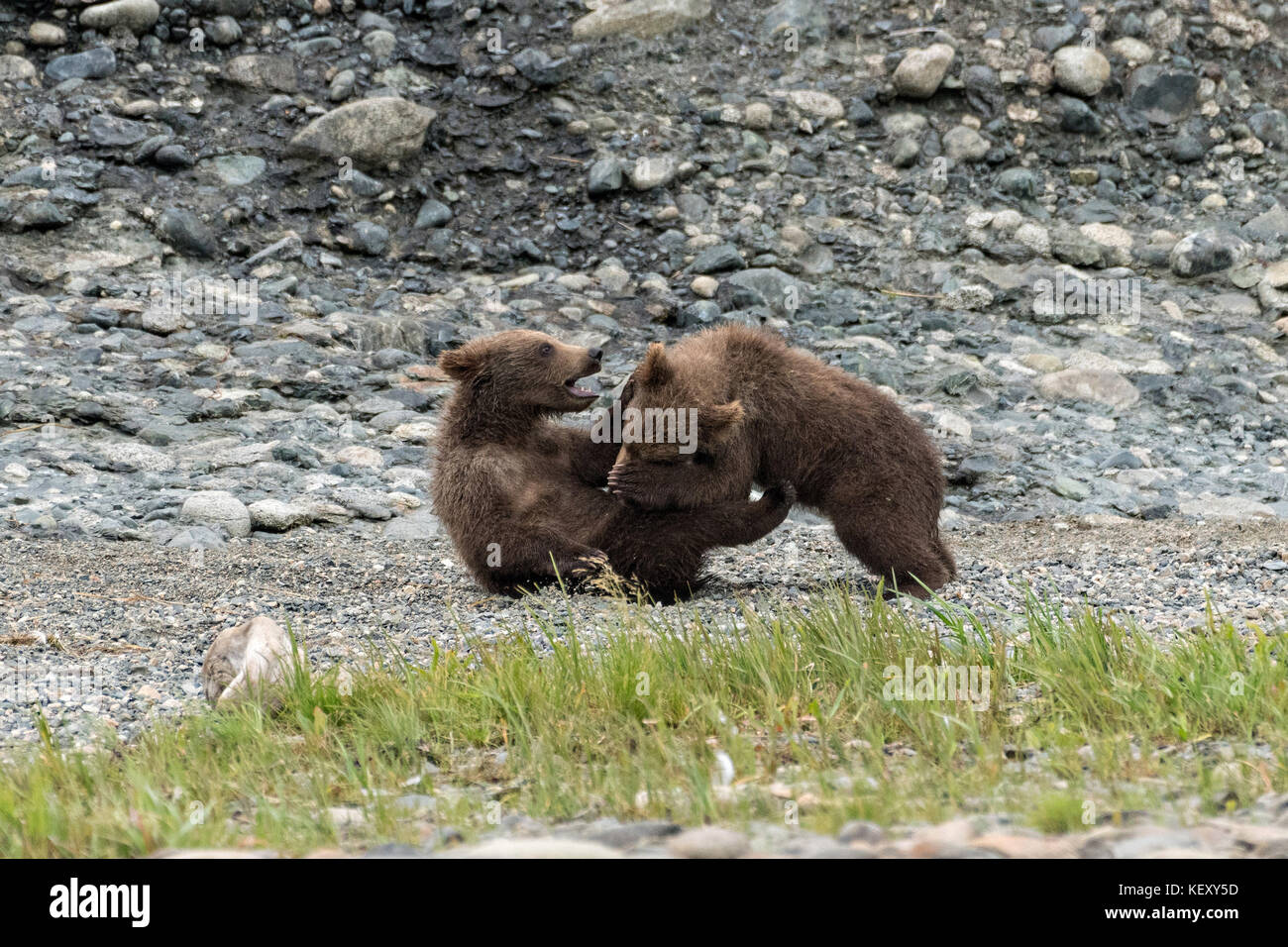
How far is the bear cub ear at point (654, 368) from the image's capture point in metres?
6.09

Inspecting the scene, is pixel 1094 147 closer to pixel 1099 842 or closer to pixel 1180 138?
pixel 1180 138

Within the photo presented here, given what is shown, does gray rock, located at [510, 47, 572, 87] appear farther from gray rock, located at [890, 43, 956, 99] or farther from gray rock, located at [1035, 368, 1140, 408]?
gray rock, located at [1035, 368, 1140, 408]

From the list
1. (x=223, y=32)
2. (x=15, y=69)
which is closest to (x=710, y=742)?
(x=223, y=32)

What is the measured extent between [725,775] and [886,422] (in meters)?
2.86

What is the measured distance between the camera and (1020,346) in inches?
416

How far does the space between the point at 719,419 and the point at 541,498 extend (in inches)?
38.6

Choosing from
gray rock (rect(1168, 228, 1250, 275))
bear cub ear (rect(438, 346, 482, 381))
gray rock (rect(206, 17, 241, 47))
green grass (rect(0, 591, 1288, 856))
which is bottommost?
green grass (rect(0, 591, 1288, 856))

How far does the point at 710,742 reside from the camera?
4.19 meters

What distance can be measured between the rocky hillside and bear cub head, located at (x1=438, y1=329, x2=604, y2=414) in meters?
1.84

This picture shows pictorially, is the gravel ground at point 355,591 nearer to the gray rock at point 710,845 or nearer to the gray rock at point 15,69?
the gray rock at point 710,845

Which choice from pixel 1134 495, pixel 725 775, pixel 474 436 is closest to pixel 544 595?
pixel 474 436

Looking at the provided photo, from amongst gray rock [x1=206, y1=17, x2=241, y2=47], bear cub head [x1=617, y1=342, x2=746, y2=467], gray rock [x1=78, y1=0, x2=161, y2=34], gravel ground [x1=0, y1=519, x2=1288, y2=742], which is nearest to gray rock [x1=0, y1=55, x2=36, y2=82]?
gray rock [x1=78, y1=0, x2=161, y2=34]

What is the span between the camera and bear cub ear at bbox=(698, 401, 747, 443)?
239 inches

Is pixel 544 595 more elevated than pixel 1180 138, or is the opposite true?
pixel 1180 138
